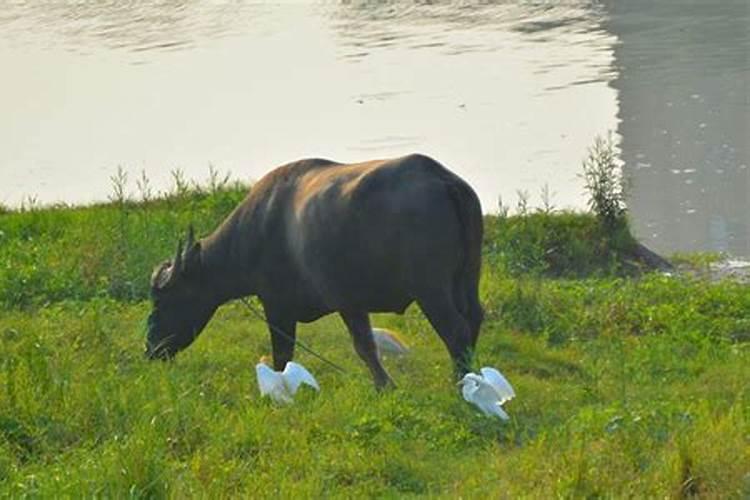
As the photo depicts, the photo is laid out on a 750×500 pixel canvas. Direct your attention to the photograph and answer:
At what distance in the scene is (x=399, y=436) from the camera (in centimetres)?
571

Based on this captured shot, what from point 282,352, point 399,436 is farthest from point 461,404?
point 282,352

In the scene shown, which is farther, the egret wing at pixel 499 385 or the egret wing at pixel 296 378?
the egret wing at pixel 296 378

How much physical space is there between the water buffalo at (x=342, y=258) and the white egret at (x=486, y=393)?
45cm

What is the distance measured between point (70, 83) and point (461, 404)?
14.6 meters

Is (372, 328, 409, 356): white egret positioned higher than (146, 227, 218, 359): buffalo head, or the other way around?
(146, 227, 218, 359): buffalo head

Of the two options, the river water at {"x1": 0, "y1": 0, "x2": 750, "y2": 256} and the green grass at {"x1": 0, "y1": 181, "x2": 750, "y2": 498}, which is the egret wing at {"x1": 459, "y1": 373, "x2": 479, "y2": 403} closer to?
the green grass at {"x1": 0, "y1": 181, "x2": 750, "y2": 498}

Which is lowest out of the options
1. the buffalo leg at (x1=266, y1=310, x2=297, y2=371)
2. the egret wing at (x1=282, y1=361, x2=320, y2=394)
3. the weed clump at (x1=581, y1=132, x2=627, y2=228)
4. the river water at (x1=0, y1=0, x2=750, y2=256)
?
the river water at (x1=0, y1=0, x2=750, y2=256)

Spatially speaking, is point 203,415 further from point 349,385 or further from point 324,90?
point 324,90

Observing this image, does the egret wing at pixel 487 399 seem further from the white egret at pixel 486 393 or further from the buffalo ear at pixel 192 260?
the buffalo ear at pixel 192 260

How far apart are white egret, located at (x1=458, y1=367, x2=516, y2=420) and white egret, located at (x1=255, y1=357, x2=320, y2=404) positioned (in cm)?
66

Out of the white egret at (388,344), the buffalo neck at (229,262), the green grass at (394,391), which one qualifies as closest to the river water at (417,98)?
the green grass at (394,391)

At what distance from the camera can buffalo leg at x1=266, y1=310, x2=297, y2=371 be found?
7547mm

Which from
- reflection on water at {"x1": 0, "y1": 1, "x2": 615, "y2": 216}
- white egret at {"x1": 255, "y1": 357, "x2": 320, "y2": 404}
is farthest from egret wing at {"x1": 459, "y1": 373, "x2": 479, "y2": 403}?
reflection on water at {"x1": 0, "y1": 1, "x2": 615, "y2": 216}

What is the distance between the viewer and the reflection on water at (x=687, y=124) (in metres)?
12.0
